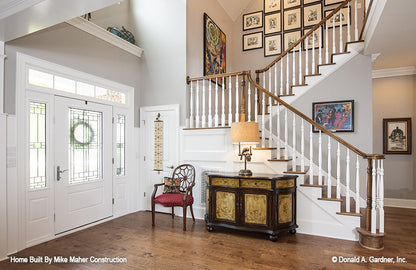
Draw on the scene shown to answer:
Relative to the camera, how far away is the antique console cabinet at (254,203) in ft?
11.2

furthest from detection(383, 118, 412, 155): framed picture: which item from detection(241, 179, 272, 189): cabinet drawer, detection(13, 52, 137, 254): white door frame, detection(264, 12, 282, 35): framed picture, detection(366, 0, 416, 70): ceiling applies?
detection(13, 52, 137, 254): white door frame

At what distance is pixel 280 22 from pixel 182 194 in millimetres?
4915

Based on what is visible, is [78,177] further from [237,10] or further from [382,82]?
[382,82]

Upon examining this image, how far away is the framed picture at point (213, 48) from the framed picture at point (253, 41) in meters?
0.68

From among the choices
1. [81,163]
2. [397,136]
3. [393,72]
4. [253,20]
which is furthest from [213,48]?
[397,136]

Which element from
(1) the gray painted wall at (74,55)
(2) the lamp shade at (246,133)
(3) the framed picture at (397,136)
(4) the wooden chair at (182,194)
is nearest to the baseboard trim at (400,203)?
(3) the framed picture at (397,136)

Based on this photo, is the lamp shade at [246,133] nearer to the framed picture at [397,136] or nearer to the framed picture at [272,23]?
the framed picture at [397,136]

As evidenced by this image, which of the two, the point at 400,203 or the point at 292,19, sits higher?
the point at 292,19

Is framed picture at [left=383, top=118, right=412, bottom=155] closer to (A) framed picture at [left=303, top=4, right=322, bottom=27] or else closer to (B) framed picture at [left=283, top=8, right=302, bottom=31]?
(A) framed picture at [left=303, top=4, right=322, bottom=27]

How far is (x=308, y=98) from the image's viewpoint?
4762 millimetres

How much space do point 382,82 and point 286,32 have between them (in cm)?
246

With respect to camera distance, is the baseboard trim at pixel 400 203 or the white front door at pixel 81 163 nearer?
the white front door at pixel 81 163

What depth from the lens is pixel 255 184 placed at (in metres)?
3.51

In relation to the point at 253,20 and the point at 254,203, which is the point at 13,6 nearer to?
the point at 254,203
